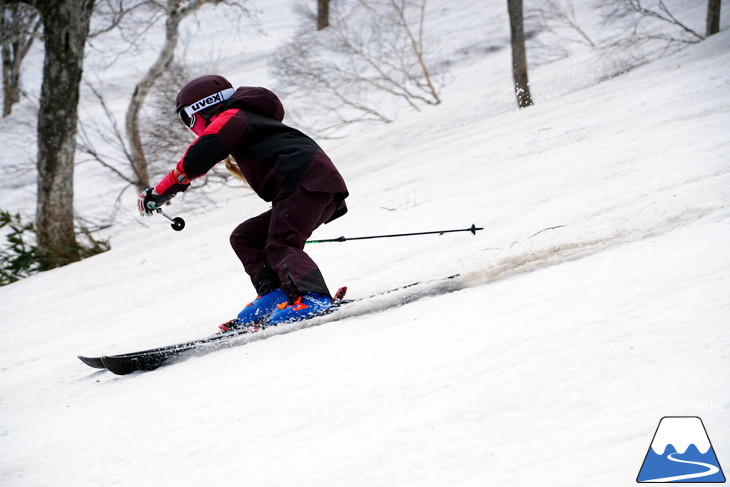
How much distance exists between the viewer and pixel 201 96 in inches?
138

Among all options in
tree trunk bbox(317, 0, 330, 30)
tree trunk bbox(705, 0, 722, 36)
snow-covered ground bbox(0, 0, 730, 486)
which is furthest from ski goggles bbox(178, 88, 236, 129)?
tree trunk bbox(317, 0, 330, 30)

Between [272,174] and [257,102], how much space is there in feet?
1.43

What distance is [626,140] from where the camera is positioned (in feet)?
18.0

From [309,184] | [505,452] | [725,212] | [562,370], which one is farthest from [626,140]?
[505,452]

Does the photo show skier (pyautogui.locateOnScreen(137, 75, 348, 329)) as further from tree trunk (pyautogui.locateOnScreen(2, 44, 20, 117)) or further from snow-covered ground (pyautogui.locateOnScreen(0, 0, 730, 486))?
tree trunk (pyautogui.locateOnScreen(2, 44, 20, 117))

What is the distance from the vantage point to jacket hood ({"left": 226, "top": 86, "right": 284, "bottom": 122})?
136 inches

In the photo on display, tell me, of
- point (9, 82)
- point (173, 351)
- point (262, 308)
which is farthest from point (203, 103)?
point (9, 82)

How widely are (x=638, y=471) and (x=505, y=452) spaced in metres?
0.30

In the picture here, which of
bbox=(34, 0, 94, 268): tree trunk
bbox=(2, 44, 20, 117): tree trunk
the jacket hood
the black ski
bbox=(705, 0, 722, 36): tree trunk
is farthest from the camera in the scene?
bbox=(2, 44, 20, 117): tree trunk

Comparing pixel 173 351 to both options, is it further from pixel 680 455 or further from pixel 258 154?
pixel 680 455

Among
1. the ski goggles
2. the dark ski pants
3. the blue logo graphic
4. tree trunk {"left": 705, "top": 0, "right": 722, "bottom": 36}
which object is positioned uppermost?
tree trunk {"left": 705, "top": 0, "right": 722, "bottom": 36}

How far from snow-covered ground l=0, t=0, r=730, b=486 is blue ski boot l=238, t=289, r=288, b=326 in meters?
0.45

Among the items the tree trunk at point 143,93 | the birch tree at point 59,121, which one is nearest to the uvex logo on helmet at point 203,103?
the birch tree at point 59,121

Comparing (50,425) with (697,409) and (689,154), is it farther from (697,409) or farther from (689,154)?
(689,154)
